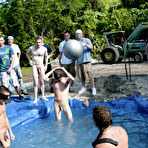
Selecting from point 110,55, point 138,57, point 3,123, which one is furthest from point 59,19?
point 3,123

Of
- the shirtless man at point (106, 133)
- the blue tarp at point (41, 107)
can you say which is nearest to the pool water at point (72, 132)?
the blue tarp at point (41, 107)

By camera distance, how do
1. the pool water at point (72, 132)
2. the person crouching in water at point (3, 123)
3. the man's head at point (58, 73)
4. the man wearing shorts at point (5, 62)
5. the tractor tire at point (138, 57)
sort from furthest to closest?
A: the tractor tire at point (138, 57)
the man wearing shorts at point (5, 62)
the man's head at point (58, 73)
the pool water at point (72, 132)
the person crouching in water at point (3, 123)

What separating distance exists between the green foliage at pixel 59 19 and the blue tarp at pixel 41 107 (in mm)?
12310

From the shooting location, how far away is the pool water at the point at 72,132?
4530 mm

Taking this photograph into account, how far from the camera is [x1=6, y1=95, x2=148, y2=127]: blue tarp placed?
5.82 m

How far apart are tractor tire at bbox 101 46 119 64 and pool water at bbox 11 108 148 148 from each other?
8.61 meters

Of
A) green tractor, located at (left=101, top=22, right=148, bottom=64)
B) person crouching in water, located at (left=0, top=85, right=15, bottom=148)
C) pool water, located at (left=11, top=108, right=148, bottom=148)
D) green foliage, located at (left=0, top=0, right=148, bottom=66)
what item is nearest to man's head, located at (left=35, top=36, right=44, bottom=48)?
pool water, located at (left=11, top=108, right=148, bottom=148)

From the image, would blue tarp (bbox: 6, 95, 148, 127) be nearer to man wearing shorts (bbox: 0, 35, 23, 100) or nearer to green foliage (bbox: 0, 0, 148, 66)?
man wearing shorts (bbox: 0, 35, 23, 100)

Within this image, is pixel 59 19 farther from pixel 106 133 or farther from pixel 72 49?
pixel 106 133

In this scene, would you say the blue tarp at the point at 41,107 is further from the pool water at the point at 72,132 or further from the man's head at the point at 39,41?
the man's head at the point at 39,41

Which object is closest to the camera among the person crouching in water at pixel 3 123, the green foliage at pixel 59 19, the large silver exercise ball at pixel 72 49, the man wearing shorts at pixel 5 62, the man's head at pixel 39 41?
the person crouching in water at pixel 3 123

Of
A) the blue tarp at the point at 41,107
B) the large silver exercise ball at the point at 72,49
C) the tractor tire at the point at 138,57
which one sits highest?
the large silver exercise ball at the point at 72,49

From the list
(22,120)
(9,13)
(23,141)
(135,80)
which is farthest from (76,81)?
(9,13)

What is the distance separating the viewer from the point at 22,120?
228 inches
